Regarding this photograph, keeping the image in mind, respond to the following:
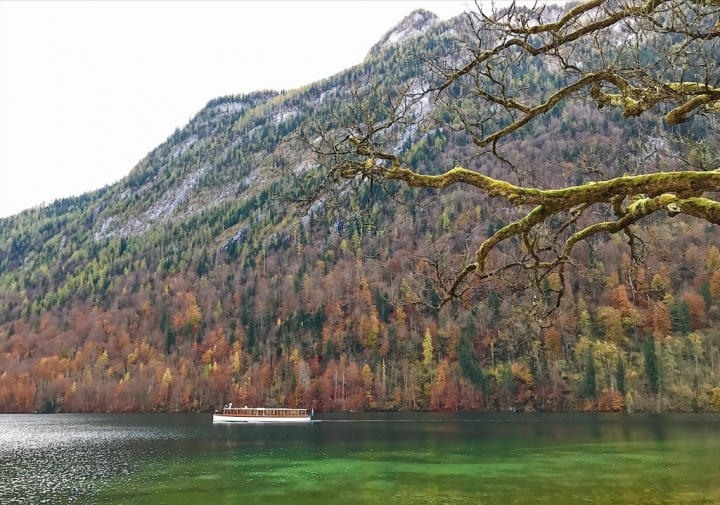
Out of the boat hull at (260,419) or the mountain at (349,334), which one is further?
the mountain at (349,334)

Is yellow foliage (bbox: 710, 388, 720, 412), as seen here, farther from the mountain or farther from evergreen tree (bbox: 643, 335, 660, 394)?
evergreen tree (bbox: 643, 335, 660, 394)

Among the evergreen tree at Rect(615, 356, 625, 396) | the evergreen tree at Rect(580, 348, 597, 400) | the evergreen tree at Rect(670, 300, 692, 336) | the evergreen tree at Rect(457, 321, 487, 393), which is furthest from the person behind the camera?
the evergreen tree at Rect(457, 321, 487, 393)

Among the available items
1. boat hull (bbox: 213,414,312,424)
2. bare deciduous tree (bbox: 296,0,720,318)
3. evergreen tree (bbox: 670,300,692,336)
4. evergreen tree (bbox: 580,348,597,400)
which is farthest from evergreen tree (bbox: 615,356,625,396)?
bare deciduous tree (bbox: 296,0,720,318)

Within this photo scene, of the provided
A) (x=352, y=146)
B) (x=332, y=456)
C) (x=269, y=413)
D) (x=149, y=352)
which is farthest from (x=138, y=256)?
(x=352, y=146)

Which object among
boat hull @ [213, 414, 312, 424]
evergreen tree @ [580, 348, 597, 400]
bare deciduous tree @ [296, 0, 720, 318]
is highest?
bare deciduous tree @ [296, 0, 720, 318]

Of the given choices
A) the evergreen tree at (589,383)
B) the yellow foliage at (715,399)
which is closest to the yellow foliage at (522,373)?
the evergreen tree at (589,383)

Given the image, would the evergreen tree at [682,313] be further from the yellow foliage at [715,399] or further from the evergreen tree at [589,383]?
the evergreen tree at [589,383]

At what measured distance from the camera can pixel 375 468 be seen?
25547mm

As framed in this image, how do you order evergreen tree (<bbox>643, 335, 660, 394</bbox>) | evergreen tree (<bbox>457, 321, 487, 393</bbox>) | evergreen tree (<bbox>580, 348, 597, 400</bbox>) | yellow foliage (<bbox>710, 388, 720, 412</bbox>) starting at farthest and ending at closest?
evergreen tree (<bbox>457, 321, 487, 393</bbox>) < evergreen tree (<bbox>580, 348, 597, 400</bbox>) < evergreen tree (<bbox>643, 335, 660, 394</bbox>) < yellow foliage (<bbox>710, 388, 720, 412</bbox>)

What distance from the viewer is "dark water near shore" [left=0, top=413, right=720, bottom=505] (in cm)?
1942

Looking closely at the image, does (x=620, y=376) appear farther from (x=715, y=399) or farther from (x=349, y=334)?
(x=349, y=334)

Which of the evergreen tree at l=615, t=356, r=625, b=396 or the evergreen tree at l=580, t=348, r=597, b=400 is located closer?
the evergreen tree at l=615, t=356, r=625, b=396

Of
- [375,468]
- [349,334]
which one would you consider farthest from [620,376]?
[375,468]

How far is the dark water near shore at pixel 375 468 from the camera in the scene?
1942 centimetres
